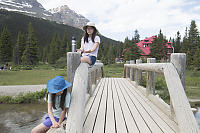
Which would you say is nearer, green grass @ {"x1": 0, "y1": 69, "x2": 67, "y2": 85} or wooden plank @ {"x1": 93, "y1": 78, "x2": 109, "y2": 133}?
wooden plank @ {"x1": 93, "y1": 78, "x2": 109, "y2": 133}

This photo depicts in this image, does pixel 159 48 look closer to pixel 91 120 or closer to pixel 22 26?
pixel 91 120

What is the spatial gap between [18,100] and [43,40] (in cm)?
10587

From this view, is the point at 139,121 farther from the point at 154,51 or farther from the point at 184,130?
the point at 154,51

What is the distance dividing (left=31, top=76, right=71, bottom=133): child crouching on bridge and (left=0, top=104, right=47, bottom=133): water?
5.03m

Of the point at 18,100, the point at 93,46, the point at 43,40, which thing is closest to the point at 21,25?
the point at 43,40

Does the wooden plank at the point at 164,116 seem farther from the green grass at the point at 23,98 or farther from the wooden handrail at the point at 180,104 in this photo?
the green grass at the point at 23,98

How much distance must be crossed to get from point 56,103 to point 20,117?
6.78 m

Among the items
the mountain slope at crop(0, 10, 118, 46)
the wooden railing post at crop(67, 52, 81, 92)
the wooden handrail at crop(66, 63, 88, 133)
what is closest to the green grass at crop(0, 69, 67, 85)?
the wooden railing post at crop(67, 52, 81, 92)

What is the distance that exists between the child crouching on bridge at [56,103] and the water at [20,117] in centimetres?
503

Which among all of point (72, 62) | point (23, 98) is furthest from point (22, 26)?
point (72, 62)

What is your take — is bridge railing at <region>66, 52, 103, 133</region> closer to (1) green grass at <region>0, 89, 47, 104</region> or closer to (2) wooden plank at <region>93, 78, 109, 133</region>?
(2) wooden plank at <region>93, 78, 109, 133</region>

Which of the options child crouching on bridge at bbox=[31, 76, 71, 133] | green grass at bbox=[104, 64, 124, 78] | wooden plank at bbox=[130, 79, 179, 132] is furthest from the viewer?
green grass at bbox=[104, 64, 124, 78]

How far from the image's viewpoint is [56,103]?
8.47ft

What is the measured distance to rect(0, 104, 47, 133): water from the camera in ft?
23.7
